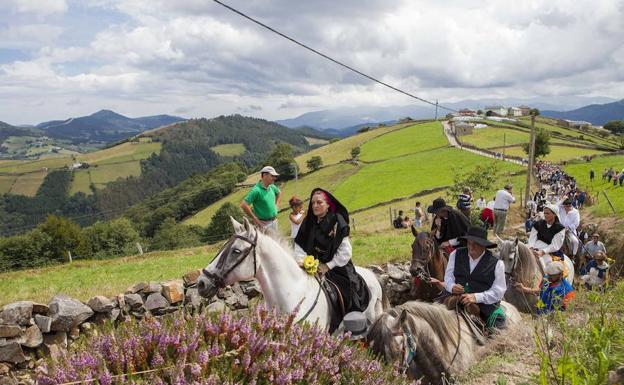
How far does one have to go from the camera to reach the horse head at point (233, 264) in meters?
5.25

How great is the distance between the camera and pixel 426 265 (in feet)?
25.1

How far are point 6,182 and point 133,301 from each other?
709ft

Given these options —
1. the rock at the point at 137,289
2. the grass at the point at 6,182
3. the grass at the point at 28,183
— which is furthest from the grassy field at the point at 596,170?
the grass at the point at 6,182

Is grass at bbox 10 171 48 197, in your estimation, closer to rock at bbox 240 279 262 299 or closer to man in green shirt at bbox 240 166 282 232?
rock at bbox 240 279 262 299

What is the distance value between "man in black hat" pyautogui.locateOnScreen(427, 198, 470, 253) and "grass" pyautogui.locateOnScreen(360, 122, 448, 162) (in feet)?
246

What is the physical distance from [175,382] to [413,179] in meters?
61.4

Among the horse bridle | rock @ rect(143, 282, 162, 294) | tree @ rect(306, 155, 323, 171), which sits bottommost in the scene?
tree @ rect(306, 155, 323, 171)

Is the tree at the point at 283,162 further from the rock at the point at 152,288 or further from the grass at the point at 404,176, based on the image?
the rock at the point at 152,288

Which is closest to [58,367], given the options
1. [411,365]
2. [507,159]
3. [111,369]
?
[111,369]

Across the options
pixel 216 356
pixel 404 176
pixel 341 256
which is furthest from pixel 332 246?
pixel 404 176

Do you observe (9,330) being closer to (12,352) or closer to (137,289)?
(12,352)

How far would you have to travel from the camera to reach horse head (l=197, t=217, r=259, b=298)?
17.2 feet

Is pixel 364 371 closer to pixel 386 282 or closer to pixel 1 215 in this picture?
pixel 386 282

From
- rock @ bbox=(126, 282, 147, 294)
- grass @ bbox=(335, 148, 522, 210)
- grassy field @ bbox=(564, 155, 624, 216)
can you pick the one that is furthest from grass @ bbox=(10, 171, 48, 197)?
rock @ bbox=(126, 282, 147, 294)
